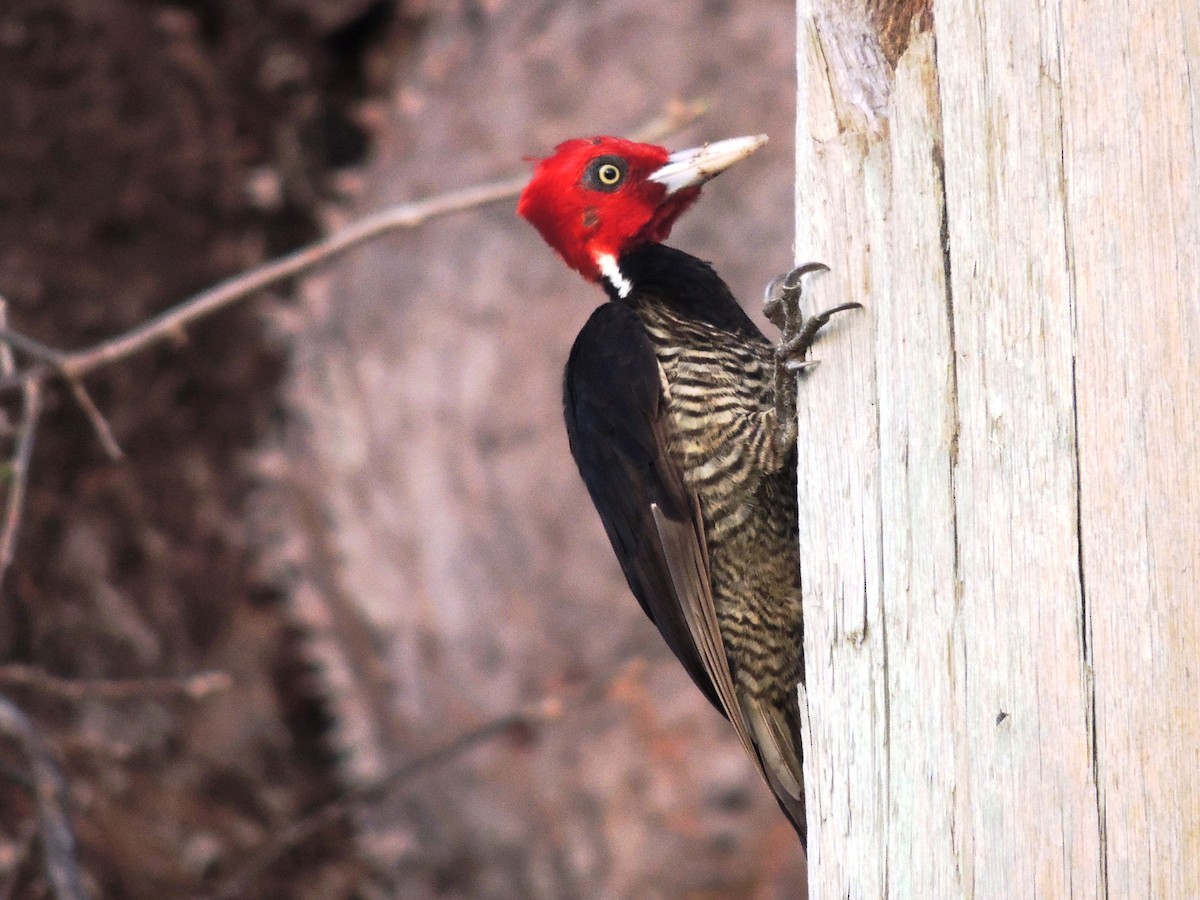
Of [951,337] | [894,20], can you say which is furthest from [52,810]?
[894,20]

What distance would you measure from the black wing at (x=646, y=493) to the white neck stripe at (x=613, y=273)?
0.29 metres

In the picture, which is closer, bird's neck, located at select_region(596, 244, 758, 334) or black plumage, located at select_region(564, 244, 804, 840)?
black plumage, located at select_region(564, 244, 804, 840)

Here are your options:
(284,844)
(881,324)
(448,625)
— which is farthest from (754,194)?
(881,324)

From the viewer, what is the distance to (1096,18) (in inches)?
83.8

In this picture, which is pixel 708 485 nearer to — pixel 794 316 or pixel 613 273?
pixel 794 316

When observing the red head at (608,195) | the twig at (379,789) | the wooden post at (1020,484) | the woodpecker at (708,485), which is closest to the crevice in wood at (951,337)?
the wooden post at (1020,484)

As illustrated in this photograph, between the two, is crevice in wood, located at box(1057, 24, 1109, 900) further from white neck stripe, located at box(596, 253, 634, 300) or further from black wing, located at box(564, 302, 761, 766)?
white neck stripe, located at box(596, 253, 634, 300)

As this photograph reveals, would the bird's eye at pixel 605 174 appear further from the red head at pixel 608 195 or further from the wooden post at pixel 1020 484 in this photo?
the wooden post at pixel 1020 484

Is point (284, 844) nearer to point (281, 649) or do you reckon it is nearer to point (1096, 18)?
point (281, 649)

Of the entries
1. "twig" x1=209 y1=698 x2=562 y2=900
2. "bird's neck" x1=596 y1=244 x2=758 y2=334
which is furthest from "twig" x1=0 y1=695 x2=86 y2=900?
"bird's neck" x1=596 y1=244 x2=758 y2=334

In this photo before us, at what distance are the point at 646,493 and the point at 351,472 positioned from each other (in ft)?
11.4

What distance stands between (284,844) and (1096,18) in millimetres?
4089

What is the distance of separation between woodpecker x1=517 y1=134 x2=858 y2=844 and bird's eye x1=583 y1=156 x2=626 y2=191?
33 centimetres

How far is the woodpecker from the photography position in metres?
3.17
